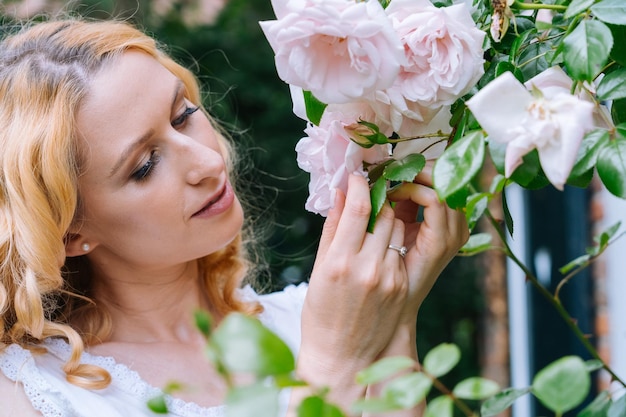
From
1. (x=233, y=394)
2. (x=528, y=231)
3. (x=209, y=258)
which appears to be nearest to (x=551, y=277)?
(x=528, y=231)

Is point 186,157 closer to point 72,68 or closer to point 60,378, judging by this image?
point 72,68

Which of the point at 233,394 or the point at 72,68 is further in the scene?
the point at 72,68

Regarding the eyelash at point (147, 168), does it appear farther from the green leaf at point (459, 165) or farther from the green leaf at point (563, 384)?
the green leaf at point (563, 384)

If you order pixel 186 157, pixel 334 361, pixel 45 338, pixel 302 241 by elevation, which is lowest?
pixel 302 241

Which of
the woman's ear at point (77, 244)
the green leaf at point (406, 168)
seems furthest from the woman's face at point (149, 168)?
the green leaf at point (406, 168)

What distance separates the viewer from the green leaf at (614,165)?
636mm

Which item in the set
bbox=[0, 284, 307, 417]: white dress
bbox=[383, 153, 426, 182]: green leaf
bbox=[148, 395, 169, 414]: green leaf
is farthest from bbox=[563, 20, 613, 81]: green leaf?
bbox=[0, 284, 307, 417]: white dress

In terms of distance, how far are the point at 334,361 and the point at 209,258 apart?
2.56 ft

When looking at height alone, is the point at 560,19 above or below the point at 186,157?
above

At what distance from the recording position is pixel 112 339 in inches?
63.8

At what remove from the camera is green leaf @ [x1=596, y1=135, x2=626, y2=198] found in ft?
2.09

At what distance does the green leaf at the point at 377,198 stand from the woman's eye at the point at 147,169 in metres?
0.50

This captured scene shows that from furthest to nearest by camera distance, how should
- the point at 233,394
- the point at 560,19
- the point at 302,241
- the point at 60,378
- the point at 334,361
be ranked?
the point at 302,241, the point at 60,378, the point at 334,361, the point at 560,19, the point at 233,394

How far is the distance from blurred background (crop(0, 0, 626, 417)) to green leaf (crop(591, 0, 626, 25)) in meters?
2.19
